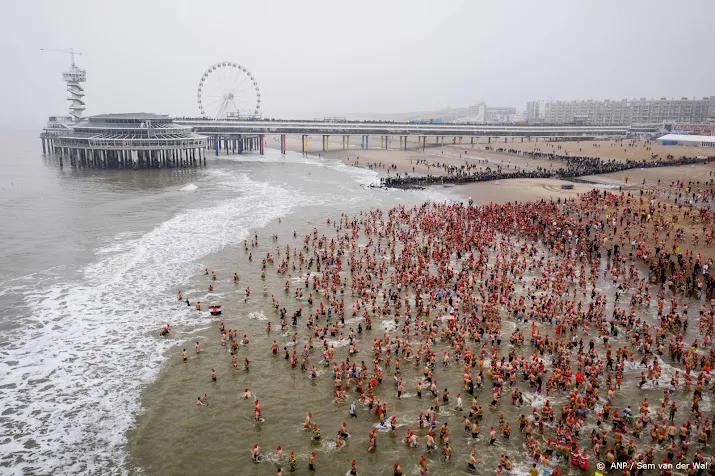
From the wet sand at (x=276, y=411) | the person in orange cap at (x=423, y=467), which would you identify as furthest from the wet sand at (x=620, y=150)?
the person in orange cap at (x=423, y=467)

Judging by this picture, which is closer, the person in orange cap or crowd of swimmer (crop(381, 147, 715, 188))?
the person in orange cap

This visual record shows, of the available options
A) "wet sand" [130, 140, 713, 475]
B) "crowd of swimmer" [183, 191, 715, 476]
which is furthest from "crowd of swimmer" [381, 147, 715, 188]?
"wet sand" [130, 140, 713, 475]

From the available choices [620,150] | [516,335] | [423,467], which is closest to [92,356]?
[423,467]

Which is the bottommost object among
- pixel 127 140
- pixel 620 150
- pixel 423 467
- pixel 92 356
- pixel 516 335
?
pixel 423 467

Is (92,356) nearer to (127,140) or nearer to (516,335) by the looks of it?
(516,335)

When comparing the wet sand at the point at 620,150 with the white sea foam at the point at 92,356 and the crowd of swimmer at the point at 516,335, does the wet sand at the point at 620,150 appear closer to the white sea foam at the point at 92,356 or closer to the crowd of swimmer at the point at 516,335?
the crowd of swimmer at the point at 516,335

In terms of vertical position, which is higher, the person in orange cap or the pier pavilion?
the pier pavilion

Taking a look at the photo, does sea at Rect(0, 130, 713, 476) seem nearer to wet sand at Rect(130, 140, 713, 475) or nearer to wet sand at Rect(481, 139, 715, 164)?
wet sand at Rect(130, 140, 713, 475)
